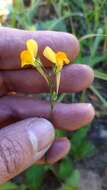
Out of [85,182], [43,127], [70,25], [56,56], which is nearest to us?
[56,56]

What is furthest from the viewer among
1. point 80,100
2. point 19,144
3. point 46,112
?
point 80,100

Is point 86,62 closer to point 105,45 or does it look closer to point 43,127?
point 105,45

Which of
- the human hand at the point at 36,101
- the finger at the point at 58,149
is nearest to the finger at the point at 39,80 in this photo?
the human hand at the point at 36,101

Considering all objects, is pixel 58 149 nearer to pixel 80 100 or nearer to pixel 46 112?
pixel 46 112

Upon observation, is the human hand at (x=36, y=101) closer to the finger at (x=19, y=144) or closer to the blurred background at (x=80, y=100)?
the finger at (x=19, y=144)

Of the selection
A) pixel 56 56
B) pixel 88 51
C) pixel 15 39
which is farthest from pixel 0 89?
pixel 88 51

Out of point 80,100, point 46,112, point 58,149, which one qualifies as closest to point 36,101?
point 46,112
